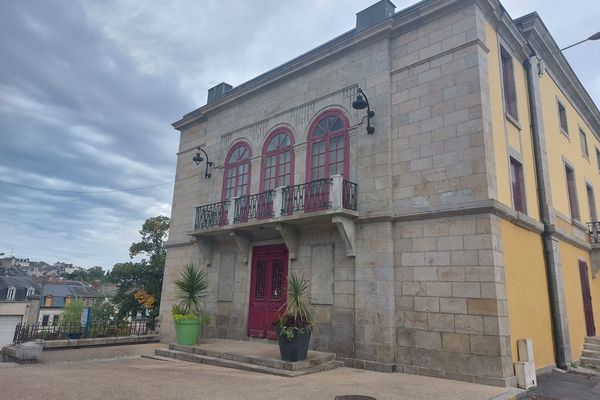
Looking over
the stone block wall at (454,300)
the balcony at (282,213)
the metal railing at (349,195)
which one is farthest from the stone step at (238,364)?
the metal railing at (349,195)

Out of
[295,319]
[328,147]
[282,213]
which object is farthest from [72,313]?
[295,319]

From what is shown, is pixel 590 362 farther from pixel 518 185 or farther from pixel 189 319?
pixel 189 319

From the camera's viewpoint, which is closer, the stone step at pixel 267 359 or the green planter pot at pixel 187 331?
the stone step at pixel 267 359

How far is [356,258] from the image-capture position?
9.06 meters

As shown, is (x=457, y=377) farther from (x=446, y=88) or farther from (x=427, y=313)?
(x=446, y=88)

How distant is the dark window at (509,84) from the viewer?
9984 mm

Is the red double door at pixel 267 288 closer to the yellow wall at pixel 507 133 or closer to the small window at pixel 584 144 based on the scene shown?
the yellow wall at pixel 507 133

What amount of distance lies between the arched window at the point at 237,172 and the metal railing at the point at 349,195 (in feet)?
12.9

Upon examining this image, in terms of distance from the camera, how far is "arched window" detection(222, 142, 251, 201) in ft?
41.4

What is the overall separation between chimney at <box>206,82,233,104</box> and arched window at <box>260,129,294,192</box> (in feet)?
A: 12.8

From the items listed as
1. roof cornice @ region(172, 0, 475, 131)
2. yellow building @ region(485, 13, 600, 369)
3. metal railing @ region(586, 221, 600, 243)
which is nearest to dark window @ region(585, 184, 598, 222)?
yellow building @ region(485, 13, 600, 369)

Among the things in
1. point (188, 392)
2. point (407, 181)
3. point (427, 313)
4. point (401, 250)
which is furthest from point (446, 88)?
point (188, 392)

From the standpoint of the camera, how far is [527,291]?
8383 mm

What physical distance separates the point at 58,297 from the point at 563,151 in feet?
186
